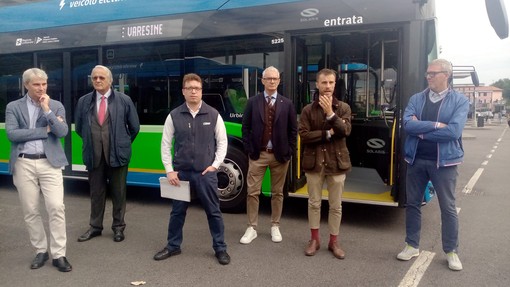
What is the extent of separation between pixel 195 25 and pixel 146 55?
3.05 ft

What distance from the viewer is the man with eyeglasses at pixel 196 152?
403 centimetres

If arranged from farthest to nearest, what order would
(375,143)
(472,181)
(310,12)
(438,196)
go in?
1. (472,181)
2. (375,143)
3. (310,12)
4. (438,196)

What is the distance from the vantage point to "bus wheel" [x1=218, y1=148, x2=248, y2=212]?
19.2 feet

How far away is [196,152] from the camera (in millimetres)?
4016

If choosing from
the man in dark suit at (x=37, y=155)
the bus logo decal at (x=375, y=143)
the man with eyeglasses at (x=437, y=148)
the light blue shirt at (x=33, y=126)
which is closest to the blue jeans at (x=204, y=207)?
the man in dark suit at (x=37, y=155)

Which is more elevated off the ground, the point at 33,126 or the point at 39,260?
the point at 33,126

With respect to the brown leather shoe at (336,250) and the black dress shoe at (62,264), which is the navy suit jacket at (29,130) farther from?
the brown leather shoe at (336,250)

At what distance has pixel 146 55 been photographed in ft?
20.7

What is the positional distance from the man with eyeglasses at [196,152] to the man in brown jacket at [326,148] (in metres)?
0.87

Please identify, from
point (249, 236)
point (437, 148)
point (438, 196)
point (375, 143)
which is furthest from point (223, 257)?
point (375, 143)

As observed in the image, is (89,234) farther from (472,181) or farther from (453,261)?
(472,181)

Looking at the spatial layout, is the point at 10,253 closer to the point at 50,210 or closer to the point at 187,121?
the point at 50,210

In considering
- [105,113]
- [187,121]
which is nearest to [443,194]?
[187,121]

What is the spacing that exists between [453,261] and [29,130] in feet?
13.3
